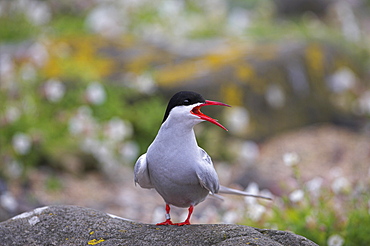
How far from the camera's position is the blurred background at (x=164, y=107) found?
15.6 ft

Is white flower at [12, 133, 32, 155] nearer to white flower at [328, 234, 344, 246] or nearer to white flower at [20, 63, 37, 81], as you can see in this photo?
white flower at [20, 63, 37, 81]

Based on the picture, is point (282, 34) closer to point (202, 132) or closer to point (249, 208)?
point (202, 132)

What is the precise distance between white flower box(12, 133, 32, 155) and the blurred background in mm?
20

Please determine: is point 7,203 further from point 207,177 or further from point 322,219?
point 322,219

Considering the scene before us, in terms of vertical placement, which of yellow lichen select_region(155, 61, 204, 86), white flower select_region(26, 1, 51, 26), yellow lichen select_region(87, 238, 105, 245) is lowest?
yellow lichen select_region(87, 238, 105, 245)

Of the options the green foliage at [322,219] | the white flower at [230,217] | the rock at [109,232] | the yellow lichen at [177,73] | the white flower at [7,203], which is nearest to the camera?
the rock at [109,232]

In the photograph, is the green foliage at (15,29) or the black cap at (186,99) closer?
the black cap at (186,99)

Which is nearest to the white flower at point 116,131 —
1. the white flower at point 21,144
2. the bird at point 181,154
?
the white flower at point 21,144

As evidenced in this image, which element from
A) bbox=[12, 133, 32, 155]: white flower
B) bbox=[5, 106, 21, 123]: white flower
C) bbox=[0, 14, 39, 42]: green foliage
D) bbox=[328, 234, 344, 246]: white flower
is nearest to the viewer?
bbox=[328, 234, 344, 246]: white flower

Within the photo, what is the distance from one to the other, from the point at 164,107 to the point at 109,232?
4053mm

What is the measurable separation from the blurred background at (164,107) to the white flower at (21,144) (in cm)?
2

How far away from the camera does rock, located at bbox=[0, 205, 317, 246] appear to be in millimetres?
2738

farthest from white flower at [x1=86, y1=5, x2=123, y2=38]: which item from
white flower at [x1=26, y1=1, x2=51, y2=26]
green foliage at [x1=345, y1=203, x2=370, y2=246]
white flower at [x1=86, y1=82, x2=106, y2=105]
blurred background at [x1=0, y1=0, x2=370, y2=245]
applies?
green foliage at [x1=345, y1=203, x2=370, y2=246]

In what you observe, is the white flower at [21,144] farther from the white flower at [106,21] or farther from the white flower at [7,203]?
the white flower at [106,21]
